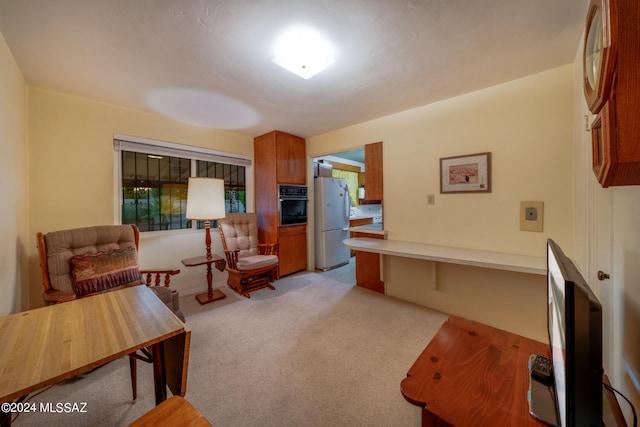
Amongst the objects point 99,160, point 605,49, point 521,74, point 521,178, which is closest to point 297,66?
point 605,49

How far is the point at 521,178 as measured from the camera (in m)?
2.23

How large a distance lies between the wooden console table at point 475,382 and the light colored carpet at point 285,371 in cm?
75

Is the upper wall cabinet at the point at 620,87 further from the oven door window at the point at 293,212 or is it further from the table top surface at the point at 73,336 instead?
the oven door window at the point at 293,212

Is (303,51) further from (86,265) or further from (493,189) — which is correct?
(86,265)

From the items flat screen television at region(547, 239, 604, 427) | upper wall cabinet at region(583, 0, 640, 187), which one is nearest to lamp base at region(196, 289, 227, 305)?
flat screen television at region(547, 239, 604, 427)

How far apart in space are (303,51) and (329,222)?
2.88 meters

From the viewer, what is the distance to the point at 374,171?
3.23m

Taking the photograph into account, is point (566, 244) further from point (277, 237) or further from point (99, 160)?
point (99, 160)

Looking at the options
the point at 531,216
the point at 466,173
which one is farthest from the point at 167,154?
the point at 531,216

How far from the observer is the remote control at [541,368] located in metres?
0.76

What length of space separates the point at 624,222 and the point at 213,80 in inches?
111

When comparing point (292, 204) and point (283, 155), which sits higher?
point (283, 155)

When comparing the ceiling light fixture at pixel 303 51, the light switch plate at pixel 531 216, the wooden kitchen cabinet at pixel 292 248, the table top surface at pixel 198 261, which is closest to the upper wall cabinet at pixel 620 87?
the ceiling light fixture at pixel 303 51

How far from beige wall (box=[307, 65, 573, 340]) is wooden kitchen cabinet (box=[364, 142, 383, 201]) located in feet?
0.30
